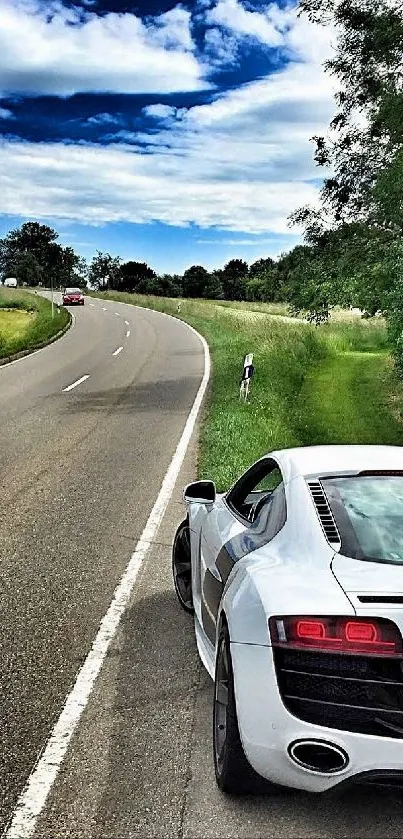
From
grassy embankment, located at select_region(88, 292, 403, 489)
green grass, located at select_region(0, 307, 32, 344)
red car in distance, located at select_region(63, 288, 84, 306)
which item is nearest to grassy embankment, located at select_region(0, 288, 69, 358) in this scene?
Answer: green grass, located at select_region(0, 307, 32, 344)

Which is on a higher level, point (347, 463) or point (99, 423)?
point (347, 463)

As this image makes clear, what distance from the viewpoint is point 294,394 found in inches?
783

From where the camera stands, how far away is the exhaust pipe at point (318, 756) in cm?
323

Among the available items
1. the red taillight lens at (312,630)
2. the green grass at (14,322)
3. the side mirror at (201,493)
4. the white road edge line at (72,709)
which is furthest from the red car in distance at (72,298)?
the red taillight lens at (312,630)

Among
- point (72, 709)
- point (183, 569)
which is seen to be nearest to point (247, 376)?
Answer: point (183, 569)

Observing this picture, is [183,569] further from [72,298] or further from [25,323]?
[72,298]

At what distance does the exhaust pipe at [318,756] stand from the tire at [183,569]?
8.73 feet

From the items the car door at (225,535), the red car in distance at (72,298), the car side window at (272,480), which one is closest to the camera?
the car door at (225,535)

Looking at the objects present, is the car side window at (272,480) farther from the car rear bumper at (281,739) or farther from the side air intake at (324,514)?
the car rear bumper at (281,739)

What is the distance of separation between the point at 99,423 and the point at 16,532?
6.85 meters

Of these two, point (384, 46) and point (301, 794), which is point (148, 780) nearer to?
point (301, 794)

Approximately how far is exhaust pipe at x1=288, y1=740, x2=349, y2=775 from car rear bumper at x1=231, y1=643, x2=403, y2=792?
1cm

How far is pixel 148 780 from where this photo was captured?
3863 millimetres

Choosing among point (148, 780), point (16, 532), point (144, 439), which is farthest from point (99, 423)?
point (148, 780)
